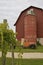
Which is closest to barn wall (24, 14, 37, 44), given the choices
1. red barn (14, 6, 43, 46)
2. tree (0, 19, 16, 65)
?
red barn (14, 6, 43, 46)

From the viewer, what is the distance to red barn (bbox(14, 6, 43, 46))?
141 ft

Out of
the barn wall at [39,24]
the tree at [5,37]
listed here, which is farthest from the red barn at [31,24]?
the tree at [5,37]

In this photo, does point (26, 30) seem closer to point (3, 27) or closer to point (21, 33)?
point (21, 33)

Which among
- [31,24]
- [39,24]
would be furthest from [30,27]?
[39,24]

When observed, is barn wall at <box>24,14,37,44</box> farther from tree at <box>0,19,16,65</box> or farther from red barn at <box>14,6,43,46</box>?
tree at <box>0,19,16,65</box>

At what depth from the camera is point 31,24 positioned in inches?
1746

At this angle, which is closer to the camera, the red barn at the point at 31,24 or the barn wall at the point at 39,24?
the red barn at the point at 31,24

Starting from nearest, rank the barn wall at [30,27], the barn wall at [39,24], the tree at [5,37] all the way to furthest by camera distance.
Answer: the tree at [5,37] → the barn wall at [30,27] → the barn wall at [39,24]

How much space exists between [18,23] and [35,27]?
18.6ft

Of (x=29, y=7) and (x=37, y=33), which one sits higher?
(x=29, y=7)

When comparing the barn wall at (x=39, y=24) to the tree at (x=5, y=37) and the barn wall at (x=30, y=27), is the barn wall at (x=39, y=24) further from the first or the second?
the tree at (x=5, y=37)

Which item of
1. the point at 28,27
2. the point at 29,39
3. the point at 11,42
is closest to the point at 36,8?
the point at 28,27

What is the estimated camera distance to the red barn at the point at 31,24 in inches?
1695

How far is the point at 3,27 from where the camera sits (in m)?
13.9
